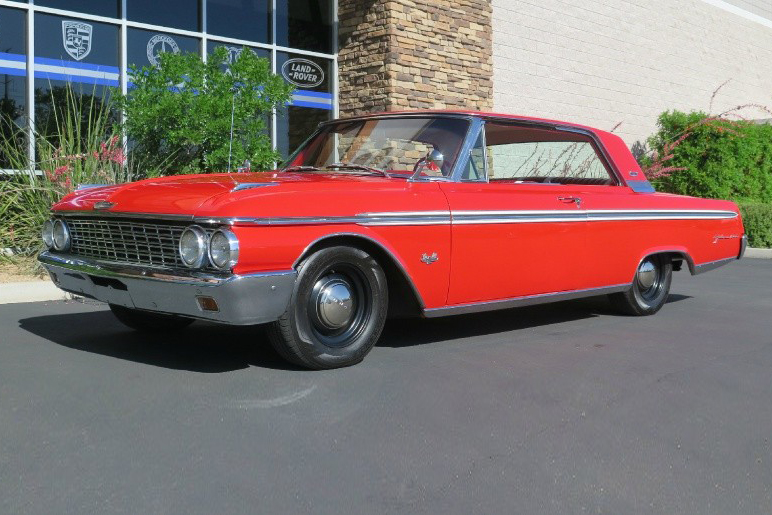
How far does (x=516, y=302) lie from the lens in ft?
18.4

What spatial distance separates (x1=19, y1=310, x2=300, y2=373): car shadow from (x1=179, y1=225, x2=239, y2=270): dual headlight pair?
67 cm

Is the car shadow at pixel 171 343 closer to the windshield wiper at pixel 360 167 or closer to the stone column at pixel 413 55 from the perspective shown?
the windshield wiper at pixel 360 167

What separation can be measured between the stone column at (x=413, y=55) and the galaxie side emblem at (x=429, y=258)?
791 centimetres

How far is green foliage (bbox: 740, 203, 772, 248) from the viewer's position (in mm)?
14047

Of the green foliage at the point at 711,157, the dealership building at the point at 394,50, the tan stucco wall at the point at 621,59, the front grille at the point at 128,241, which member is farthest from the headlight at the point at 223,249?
the green foliage at the point at 711,157

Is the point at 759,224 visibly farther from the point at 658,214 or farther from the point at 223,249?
the point at 223,249

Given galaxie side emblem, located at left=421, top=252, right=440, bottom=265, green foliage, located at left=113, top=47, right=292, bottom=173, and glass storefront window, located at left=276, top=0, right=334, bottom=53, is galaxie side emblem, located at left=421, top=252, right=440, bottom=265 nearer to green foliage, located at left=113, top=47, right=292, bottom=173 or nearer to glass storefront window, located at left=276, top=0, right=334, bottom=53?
green foliage, located at left=113, top=47, right=292, bottom=173

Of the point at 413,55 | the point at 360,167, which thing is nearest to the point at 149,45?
the point at 413,55

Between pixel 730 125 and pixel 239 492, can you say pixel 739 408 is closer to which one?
pixel 239 492

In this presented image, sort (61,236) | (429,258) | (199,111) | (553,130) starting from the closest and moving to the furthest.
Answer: (429,258), (61,236), (553,130), (199,111)

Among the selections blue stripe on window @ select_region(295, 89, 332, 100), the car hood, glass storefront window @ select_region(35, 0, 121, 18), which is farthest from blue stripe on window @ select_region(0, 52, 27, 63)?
the car hood

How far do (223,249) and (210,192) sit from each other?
40 centimetres

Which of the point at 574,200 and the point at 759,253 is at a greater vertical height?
the point at 574,200

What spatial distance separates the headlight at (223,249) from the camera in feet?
13.5
